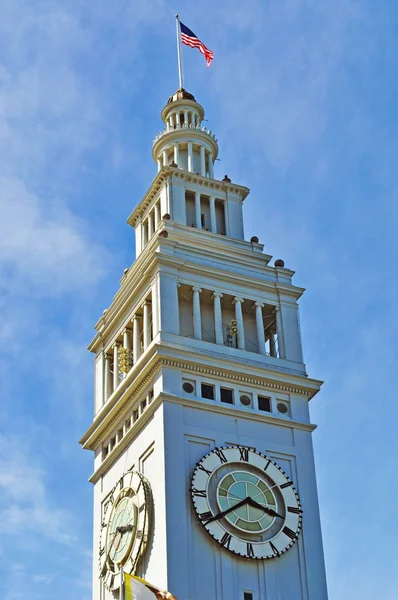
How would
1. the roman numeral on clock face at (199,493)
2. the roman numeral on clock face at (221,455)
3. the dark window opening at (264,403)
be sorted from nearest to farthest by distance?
the roman numeral on clock face at (199,493), the roman numeral on clock face at (221,455), the dark window opening at (264,403)

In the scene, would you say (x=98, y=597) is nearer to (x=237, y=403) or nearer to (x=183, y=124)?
(x=237, y=403)

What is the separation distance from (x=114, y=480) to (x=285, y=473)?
26.5ft

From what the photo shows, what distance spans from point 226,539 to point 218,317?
11.6 m

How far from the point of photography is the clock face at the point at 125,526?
5072 cm

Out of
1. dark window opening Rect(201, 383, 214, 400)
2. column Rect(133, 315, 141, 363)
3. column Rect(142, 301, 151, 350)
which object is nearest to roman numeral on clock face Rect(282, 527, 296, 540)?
dark window opening Rect(201, 383, 214, 400)

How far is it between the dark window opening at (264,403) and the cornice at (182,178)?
14.4 m

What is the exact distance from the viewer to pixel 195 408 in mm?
53281

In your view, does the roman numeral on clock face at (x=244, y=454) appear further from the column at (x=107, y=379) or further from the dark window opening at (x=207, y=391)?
the column at (x=107, y=379)

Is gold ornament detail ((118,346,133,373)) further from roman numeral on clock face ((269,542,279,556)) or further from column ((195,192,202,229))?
roman numeral on clock face ((269,542,279,556))

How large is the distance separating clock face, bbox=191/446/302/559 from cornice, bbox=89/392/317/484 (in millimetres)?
1823

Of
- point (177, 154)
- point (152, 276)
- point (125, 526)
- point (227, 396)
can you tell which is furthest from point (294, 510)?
point (177, 154)

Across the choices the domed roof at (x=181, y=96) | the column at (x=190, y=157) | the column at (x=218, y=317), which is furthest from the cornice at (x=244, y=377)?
the domed roof at (x=181, y=96)

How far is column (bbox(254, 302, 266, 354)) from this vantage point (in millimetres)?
57562

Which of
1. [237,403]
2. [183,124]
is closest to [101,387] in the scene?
[237,403]
